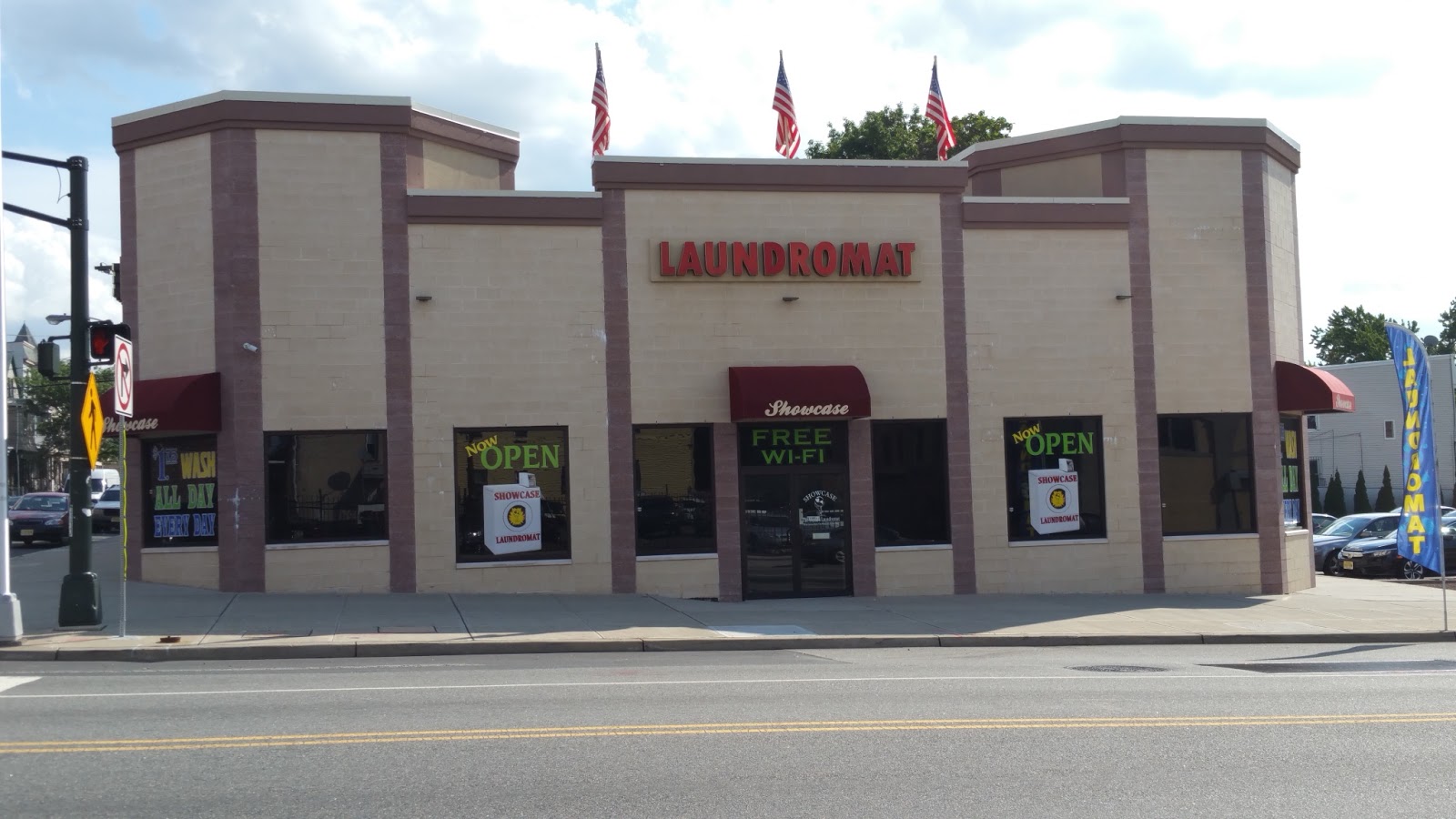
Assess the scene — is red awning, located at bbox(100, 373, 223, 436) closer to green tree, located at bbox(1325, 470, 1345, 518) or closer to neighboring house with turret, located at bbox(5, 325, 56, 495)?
green tree, located at bbox(1325, 470, 1345, 518)

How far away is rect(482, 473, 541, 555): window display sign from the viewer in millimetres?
19906

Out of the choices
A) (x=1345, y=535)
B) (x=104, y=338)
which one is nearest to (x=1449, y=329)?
(x=1345, y=535)

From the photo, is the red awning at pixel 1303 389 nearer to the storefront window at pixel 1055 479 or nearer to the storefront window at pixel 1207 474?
the storefront window at pixel 1207 474

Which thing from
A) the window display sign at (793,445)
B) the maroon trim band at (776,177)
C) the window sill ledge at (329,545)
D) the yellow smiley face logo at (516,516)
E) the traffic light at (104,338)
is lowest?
the window sill ledge at (329,545)

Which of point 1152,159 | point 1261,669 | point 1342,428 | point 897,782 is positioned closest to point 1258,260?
point 1152,159

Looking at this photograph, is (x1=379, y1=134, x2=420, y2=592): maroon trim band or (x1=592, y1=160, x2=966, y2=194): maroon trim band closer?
(x1=379, y1=134, x2=420, y2=592): maroon trim band

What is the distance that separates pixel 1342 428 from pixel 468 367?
169ft

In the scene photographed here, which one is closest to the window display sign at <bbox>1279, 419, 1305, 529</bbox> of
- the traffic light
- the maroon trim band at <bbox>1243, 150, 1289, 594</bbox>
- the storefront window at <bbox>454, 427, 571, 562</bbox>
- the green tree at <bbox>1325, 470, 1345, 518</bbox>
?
the maroon trim band at <bbox>1243, 150, 1289, 594</bbox>

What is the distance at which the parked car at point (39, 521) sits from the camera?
32.6 m

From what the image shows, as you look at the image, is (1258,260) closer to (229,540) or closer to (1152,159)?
(1152,159)

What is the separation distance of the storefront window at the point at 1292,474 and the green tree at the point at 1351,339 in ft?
285

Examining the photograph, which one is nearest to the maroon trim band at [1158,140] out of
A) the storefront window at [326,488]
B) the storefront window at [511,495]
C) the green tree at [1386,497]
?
the storefront window at [511,495]

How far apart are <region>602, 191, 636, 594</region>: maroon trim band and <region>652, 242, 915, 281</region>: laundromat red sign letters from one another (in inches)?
29.4

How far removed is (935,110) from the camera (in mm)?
25281
